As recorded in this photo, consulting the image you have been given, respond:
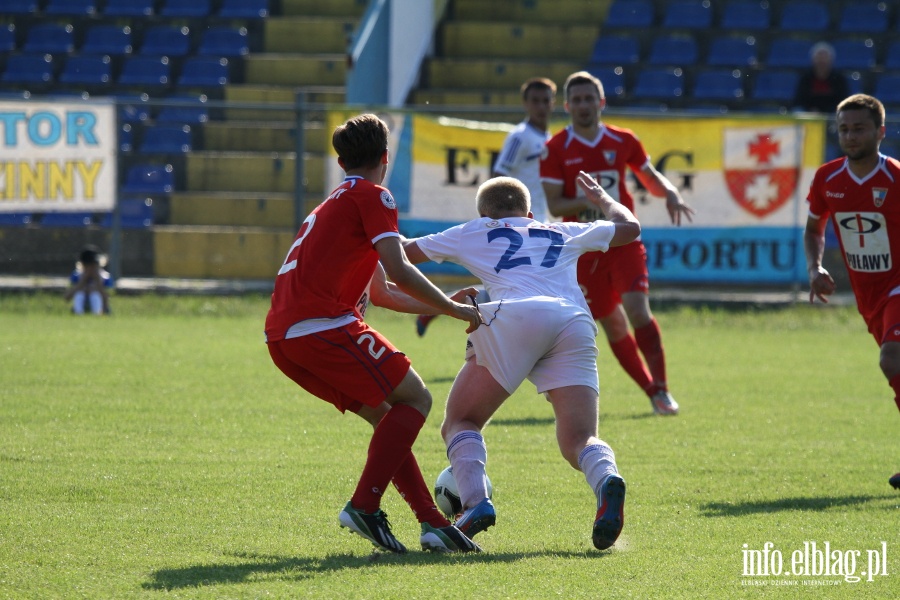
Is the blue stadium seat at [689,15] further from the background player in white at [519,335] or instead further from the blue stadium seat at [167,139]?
the background player in white at [519,335]

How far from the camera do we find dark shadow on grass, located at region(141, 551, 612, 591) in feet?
14.3

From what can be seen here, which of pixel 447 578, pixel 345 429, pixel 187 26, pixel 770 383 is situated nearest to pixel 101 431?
pixel 345 429

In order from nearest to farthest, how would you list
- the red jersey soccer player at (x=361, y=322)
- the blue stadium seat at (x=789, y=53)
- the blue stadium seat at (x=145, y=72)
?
1. the red jersey soccer player at (x=361, y=322)
2. the blue stadium seat at (x=789, y=53)
3. the blue stadium seat at (x=145, y=72)

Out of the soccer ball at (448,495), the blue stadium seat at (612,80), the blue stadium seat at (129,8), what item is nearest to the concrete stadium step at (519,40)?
the blue stadium seat at (612,80)

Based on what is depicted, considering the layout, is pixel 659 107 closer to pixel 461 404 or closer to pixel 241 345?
pixel 241 345

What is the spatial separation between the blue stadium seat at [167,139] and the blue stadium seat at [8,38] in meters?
5.10

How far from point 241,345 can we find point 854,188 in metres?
6.67

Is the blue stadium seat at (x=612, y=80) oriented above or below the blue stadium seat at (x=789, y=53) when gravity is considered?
below

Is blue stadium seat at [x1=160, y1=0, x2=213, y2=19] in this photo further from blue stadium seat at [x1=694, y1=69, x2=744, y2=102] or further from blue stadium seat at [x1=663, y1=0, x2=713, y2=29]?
blue stadium seat at [x1=694, y1=69, x2=744, y2=102]

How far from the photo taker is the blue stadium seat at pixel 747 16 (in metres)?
19.4

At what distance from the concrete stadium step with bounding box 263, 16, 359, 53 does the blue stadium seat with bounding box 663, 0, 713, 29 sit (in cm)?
511

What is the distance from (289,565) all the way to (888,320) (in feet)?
11.8

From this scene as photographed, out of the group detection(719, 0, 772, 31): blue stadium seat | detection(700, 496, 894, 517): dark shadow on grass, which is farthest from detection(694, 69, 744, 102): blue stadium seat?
detection(700, 496, 894, 517): dark shadow on grass

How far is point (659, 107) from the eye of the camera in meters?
18.2
